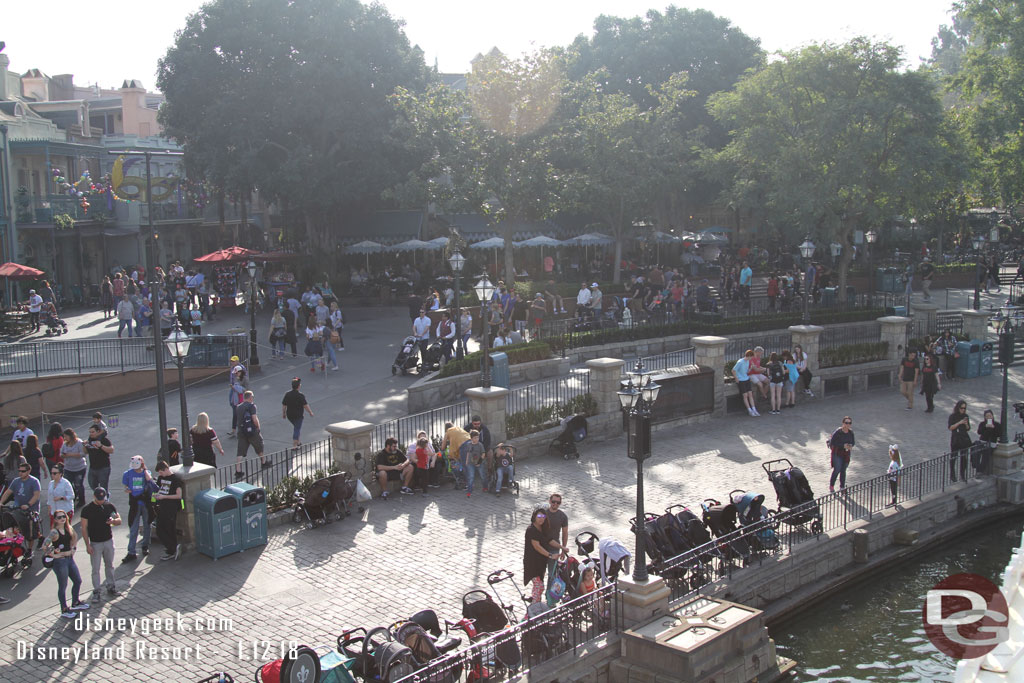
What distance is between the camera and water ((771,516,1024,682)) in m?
13.1

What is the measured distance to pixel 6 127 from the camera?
36.4 metres

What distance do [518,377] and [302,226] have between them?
1072 inches

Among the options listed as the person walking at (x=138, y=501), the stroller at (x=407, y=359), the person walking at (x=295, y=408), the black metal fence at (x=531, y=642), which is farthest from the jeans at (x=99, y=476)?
the stroller at (x=407, y=359)

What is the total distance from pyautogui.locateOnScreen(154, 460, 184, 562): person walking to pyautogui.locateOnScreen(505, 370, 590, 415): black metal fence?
7.73 meters

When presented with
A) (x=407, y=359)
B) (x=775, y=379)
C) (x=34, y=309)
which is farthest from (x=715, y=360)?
(x=34, y=309)

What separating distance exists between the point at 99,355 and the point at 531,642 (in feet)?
59.5

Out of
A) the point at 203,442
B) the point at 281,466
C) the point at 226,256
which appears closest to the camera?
the point at 203,442

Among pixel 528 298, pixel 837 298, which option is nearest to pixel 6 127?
pixel 528 298

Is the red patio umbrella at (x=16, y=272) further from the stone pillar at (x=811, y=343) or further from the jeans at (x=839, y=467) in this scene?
the jeans at (x=839, y=467)

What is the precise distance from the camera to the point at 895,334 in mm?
27578

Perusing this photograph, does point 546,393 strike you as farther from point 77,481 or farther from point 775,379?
point 77,481

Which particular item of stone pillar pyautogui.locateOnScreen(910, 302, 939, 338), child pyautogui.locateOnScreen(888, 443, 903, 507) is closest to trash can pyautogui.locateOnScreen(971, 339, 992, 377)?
stone pillar pyautogui.locateOnScreen(910, 302, 939, 338)

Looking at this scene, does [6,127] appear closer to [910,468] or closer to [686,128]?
[686,128]

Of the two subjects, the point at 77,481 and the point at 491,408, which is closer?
the point at 77,481
